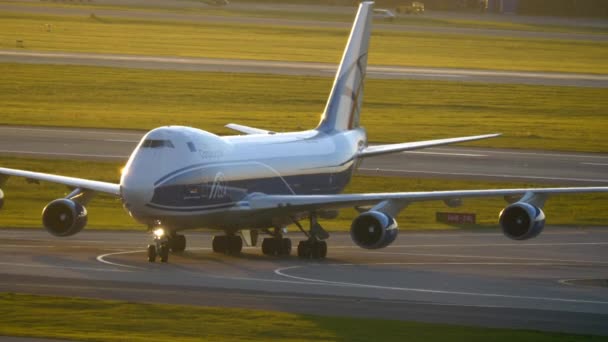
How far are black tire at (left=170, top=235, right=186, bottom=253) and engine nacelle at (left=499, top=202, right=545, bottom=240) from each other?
1121 centimetres

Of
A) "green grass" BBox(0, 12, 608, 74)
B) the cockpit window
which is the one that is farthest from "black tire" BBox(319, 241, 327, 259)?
"green grass" BBox(0, 12, 608, 74)

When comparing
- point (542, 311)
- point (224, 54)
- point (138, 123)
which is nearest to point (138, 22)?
point (224, 54)

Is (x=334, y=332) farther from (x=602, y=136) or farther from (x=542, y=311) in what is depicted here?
(x=602, y=136)

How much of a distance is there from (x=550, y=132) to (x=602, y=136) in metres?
3.39

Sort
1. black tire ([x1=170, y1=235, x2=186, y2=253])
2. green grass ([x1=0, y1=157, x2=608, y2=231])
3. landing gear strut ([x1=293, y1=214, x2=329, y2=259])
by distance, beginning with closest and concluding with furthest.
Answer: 1. black tire ([x1=170, y1=235, x2=186, y2=253])
2. landing gear strut ([x1=293, y1=214, x2=329, y2=259])
3. green grass ([x1=0, y1=157, x2=608, y2=231])

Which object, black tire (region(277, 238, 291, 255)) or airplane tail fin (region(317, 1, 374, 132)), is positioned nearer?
black tire (region(277, 238, 291, 255))

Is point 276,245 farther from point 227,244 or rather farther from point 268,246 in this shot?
point 227,244

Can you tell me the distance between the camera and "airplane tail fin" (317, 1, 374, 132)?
59.4 m

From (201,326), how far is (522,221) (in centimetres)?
1481

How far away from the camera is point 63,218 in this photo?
5025 cm

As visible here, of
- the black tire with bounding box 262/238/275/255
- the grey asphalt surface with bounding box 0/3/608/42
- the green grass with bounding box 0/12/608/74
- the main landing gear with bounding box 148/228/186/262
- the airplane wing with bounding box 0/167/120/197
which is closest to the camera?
the main landing gear with bounding box 148/228/186/262

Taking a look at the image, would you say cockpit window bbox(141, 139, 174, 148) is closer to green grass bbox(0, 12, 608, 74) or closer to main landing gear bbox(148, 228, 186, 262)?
main landing gear bbox(148, 228, 186, 262)

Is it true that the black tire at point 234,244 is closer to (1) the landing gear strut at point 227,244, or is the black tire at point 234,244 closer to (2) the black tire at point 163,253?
(1) the landing gear strut at point 227,244

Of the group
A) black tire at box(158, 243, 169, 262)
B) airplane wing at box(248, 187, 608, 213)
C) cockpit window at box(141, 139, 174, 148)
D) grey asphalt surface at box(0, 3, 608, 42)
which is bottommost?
black tire at box(158, 243, 169, 262)
